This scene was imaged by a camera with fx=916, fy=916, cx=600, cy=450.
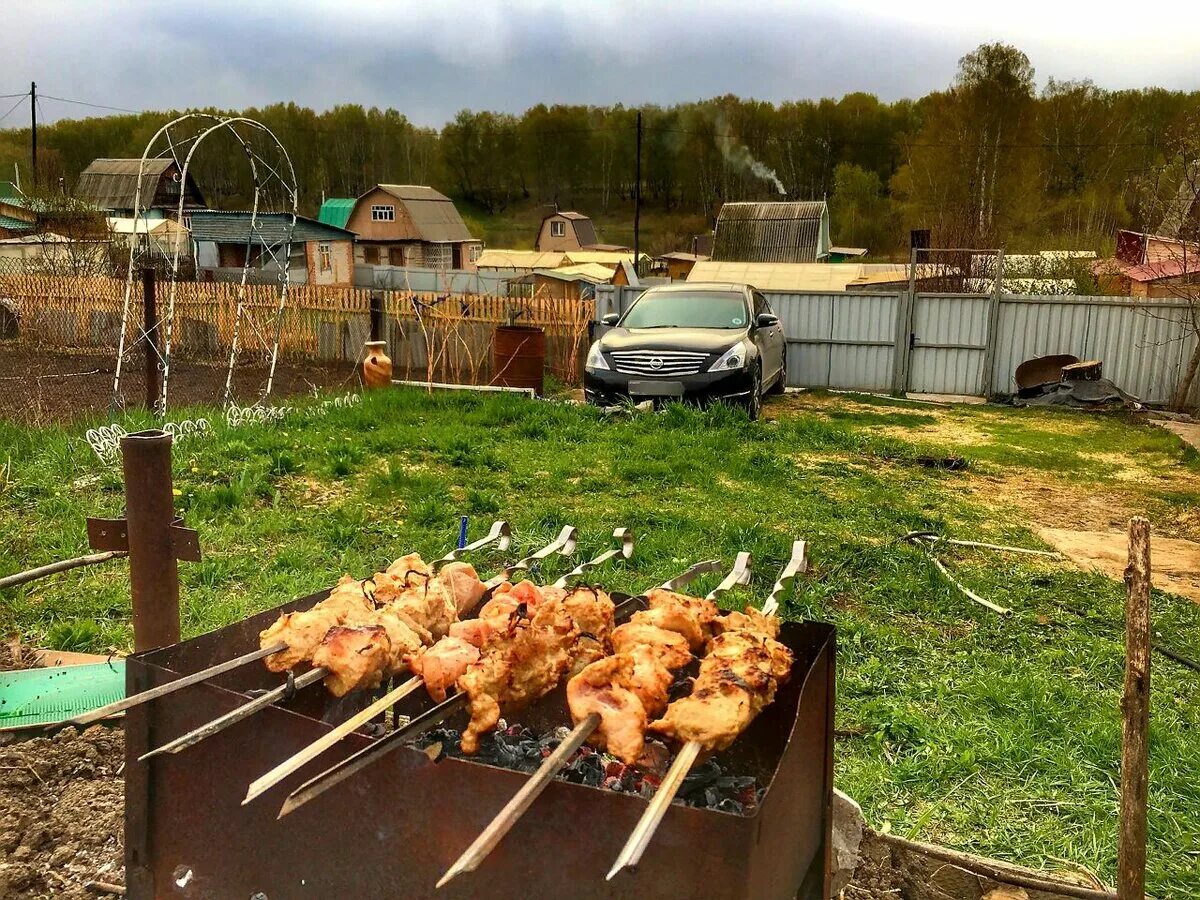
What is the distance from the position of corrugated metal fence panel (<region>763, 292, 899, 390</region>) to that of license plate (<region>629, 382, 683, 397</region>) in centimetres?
556

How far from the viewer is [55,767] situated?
330 cm

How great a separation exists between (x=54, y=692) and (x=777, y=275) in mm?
28597

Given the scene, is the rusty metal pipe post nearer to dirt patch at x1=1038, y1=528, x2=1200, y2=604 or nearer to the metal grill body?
the metal grill body

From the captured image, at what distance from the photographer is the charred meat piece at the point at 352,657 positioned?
2.18 meters

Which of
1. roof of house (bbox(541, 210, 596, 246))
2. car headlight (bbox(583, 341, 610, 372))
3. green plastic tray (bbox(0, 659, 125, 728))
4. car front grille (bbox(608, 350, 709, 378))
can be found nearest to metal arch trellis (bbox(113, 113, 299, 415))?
car headlight (bbox(583, 341, 610, 372))

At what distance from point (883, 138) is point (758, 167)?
8949mm

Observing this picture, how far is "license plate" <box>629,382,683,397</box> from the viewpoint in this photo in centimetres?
1046

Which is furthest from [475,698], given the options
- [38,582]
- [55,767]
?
[38,582]

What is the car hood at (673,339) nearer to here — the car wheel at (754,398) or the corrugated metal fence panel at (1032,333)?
the car wheel at (754,398)

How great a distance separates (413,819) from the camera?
190 cm

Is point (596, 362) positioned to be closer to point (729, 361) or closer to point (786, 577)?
point (729, 361)

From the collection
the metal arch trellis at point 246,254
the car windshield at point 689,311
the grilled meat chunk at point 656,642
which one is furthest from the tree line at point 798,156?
the grilled meat chunk at point 656,642

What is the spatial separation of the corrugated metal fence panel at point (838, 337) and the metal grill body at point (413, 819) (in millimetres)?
13233

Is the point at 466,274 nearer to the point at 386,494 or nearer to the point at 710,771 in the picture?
the point at 386,494
